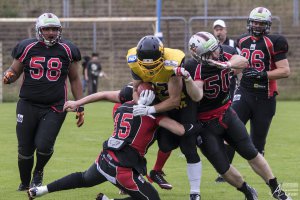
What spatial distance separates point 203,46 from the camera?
6.40 metres

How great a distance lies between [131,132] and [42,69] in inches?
74.5

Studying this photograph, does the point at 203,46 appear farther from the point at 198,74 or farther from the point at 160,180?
the point at 160,180

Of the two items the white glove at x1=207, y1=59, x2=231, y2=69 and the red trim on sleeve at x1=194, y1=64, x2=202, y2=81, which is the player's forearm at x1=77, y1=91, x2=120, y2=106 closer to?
the red trim on sleeve at x1=194, y1=64, x2=202, y2=81

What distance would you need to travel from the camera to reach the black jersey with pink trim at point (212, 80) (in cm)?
662

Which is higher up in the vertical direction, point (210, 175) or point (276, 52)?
point (276, 52)

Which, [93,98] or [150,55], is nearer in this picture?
[150,55]

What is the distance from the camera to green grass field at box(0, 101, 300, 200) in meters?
7.66

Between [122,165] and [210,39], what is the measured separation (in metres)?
1.32

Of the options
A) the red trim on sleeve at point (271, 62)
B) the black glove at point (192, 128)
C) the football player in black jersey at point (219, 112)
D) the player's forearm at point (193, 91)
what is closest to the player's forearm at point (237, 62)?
the football player in black jersey at point (219, 112)

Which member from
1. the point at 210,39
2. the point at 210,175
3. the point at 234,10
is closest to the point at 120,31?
the point at 234,10

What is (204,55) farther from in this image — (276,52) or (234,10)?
(234,10)

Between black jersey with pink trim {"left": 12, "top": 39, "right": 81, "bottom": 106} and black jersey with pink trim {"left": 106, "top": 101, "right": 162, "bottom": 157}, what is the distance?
169cm

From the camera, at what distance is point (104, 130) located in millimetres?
13430

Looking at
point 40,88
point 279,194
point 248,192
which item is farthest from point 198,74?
point 40,88
